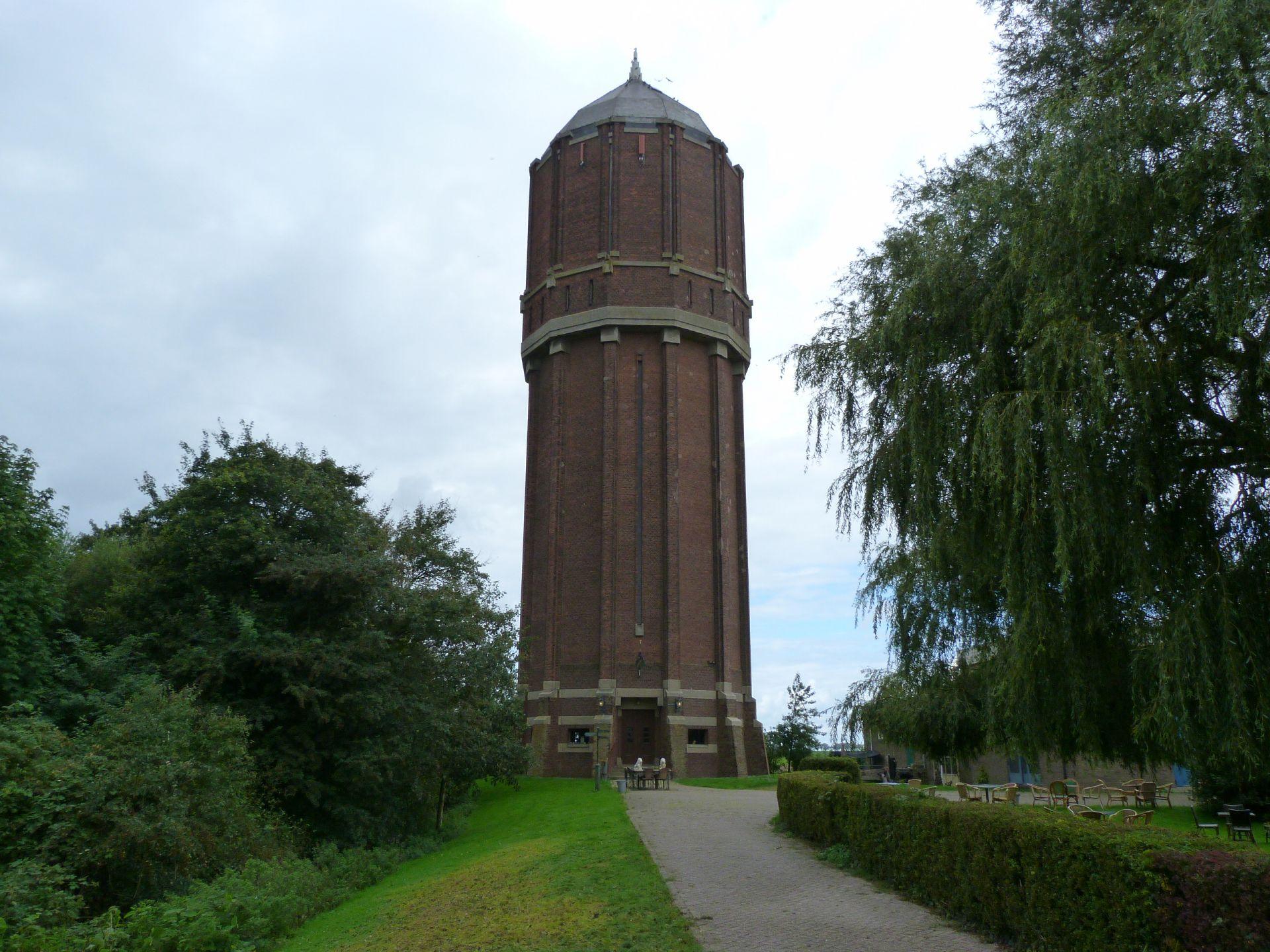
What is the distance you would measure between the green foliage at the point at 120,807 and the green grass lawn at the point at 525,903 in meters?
2.56

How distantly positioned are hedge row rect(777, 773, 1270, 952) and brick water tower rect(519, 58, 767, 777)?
21.1 metres

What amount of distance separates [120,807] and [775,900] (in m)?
10.0

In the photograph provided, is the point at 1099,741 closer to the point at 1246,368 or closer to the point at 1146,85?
the point at 1246,368

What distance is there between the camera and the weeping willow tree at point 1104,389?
7.70 metres

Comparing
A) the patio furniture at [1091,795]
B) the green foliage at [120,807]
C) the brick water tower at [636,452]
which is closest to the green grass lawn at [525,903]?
the green foliage at [120,807]

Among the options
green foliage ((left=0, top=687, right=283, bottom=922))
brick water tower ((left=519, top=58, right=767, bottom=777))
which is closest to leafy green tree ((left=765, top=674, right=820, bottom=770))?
brick water tower ((left=519, top=58, right=767, bottom=777))

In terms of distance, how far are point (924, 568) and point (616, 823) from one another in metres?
10.9

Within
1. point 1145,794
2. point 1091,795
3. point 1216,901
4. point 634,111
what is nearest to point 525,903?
point 1216,901

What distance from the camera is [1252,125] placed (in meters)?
7.41

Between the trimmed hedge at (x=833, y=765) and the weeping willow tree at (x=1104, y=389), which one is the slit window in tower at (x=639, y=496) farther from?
the weeping willow tree at (x=1104, y=389)

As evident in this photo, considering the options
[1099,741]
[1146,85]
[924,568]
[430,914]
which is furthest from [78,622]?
[1146,85]

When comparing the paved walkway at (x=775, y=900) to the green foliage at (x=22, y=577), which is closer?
the paved walkway at (x=775, y=900)

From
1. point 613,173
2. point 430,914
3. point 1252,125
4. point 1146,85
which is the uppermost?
point 613,173

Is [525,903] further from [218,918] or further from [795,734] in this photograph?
[795,734]
